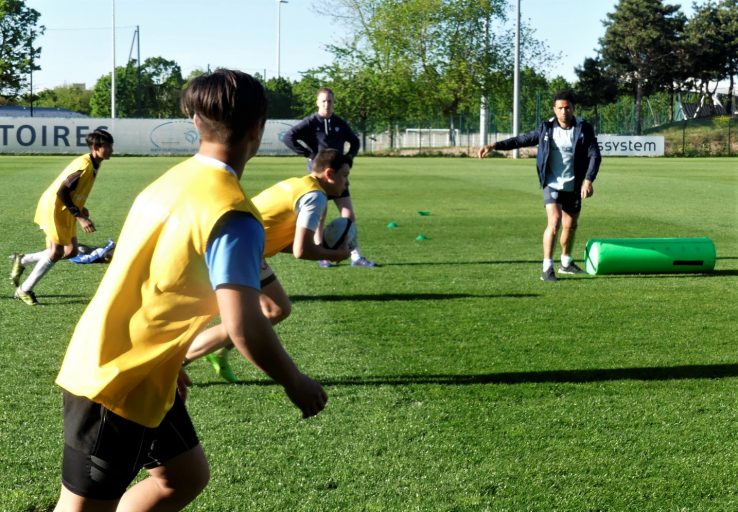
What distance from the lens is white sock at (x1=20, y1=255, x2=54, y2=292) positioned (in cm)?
922

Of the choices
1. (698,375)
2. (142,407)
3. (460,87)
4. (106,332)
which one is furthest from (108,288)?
(460,87)

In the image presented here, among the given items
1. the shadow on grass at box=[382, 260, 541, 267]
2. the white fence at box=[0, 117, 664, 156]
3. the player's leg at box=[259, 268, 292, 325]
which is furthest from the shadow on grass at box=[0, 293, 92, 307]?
the white fence at box=[0, 117, 664, 156]

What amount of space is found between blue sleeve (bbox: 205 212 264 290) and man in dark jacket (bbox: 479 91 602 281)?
8312mm

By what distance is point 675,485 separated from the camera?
4512 millimetres

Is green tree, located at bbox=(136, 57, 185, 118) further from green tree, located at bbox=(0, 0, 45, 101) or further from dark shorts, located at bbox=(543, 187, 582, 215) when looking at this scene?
dark shorts, located at bbox=(543, 187, 582, 215)

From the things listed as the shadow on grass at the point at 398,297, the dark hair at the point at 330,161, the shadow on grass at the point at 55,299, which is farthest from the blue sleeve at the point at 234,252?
the shadow on grass at the point at 55,299

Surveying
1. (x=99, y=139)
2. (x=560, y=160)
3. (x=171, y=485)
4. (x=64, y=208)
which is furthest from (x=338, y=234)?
(x=560, y=160)

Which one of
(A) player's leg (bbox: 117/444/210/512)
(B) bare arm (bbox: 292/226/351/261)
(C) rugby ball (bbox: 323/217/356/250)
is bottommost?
(A) player's leg (bbox: 117/444/210/512)

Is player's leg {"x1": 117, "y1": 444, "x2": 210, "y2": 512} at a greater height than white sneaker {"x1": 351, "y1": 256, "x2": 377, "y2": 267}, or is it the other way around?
player's leg {"x1": 117, "y1": 444, "x2": 210, "y2": 512}

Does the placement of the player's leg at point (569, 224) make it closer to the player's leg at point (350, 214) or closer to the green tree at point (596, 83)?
the player's leg at point (350, 214)

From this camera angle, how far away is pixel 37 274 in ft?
30.4

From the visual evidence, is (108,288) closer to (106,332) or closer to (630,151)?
(106,332)

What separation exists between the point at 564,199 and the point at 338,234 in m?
5.66

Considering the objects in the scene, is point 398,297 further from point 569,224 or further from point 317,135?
point 317,135
